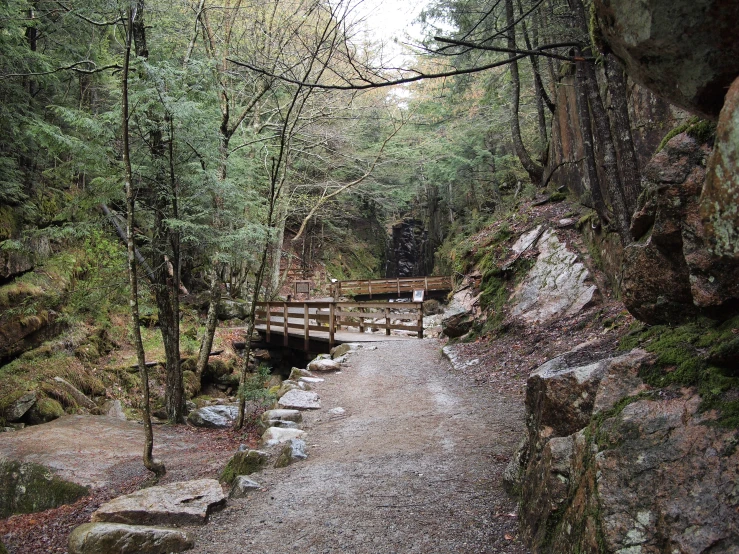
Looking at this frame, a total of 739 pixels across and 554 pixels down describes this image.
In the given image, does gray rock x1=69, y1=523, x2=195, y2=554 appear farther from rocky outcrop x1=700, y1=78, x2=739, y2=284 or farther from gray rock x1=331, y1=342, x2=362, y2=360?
gray rock x1=331, y1=342, x2=362, y2=360

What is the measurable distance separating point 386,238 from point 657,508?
116 ft

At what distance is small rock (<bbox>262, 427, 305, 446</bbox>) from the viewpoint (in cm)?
584

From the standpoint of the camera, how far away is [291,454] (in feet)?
16.8

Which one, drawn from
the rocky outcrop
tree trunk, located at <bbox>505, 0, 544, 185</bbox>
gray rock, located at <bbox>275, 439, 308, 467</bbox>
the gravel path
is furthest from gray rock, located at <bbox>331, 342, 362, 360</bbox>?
the rocky outcrop

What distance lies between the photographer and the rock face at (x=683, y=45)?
5.97ft

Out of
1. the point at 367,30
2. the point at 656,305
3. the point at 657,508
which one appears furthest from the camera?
the point at 367,30

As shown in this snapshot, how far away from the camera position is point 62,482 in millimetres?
5387

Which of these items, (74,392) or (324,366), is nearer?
(74,392)

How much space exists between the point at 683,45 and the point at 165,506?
14.8 ft

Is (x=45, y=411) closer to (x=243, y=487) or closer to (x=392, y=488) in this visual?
(x=243, y=487)

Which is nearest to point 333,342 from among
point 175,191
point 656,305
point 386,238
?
point 175,191

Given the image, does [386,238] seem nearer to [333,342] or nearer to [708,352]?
[333,342]

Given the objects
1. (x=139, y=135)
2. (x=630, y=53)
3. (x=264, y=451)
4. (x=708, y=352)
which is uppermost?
(x=139, y=135)

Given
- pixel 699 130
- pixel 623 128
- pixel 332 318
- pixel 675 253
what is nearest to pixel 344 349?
pixel 332 318
